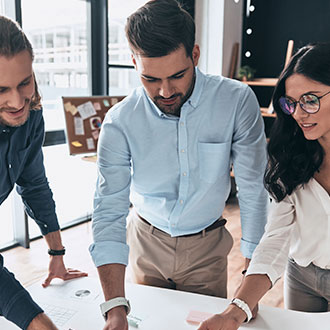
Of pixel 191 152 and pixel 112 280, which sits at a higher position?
pixel 191 152

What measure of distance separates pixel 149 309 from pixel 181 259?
258mm

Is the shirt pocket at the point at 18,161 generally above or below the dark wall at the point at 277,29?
below

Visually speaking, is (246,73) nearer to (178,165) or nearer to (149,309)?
(178,165)

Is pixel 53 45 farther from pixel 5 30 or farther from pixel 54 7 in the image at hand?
pixel 5 30

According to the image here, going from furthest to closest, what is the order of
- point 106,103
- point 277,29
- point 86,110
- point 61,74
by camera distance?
1. point 277,29
2. point 61,74
3. point 106,103
4. point 86,110

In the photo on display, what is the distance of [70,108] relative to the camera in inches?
139

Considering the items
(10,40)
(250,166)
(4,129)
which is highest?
(10,40)

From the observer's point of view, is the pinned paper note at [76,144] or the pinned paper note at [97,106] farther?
the pinned paper note at [97,106]

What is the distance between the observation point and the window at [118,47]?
4.21 meters

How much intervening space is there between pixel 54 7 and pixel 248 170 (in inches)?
118

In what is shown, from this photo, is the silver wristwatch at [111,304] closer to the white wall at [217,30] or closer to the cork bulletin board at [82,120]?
the cork bulletin board at [82,120]

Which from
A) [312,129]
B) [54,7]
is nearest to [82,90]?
[54,7]

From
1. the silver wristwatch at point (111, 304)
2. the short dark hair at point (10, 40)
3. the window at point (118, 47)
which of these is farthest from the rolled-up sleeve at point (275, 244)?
the window at point (118, 47)

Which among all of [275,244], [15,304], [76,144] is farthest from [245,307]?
[76,144]
